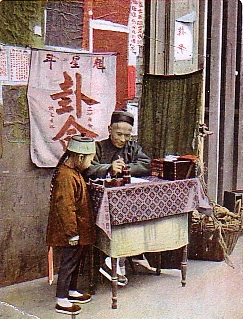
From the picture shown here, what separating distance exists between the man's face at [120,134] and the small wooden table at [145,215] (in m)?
0.11

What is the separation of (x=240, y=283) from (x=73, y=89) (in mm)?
597

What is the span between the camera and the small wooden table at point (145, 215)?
1.29 m

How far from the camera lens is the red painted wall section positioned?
1.09 meters

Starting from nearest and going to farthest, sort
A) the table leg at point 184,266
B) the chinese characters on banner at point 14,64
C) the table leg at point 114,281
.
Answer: the chinese characters on banner at point 14,64 < the table leg at point 114,281 < the table leg at point 184,266

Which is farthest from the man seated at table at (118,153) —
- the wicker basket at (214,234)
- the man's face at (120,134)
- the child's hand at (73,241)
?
the wicker basket at (214,234)

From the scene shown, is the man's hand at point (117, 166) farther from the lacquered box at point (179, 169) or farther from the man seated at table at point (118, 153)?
the lacquered box at point (179, 169)

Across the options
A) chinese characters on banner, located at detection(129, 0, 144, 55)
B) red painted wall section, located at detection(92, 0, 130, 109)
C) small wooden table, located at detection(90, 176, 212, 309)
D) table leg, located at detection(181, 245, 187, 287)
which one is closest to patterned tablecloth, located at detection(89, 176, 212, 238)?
small wooden table, located at detection(90, 176, 212, 309)

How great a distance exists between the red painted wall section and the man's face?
6 cm

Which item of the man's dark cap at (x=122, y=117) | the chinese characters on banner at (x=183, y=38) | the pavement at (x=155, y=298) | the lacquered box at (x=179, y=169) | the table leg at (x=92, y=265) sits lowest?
the pavement at (x=155, y=298)

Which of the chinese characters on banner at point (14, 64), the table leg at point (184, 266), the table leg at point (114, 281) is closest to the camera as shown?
the chinese characters on banner at point (14, 64)

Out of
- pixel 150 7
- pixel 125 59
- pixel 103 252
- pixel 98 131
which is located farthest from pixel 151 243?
pixel 150 7

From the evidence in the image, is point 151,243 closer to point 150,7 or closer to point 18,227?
point 18,227

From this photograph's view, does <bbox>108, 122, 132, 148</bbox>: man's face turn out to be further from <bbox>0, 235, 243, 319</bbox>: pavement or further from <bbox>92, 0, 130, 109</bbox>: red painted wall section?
<bbox>0, 235, 243, 319</bbox>: pavement

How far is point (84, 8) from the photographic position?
41.3 inches
